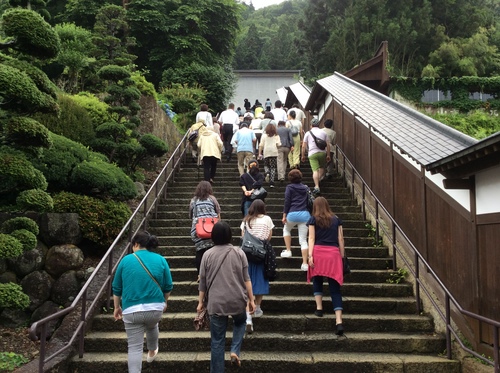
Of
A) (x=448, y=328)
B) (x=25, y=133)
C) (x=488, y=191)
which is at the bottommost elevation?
(x=448, y=328)

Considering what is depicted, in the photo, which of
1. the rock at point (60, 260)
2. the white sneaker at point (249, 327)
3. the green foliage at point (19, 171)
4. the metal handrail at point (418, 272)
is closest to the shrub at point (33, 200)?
the green foliage at point (19, 171)

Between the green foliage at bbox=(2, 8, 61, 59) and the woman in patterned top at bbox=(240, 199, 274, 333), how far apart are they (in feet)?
13.2

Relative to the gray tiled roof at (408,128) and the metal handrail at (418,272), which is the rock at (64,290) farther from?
the gray tiled roof at (408,128)

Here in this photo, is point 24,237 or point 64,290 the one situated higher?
point 24,237

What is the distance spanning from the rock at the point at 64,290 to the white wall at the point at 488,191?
595cm

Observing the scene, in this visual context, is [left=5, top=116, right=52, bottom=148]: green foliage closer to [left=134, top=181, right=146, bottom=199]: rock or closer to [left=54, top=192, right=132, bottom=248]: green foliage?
[left=54, top=192, right=132, bottom=248]: green foliage

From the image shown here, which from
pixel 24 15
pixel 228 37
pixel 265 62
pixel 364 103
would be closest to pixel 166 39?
pixel 228 37

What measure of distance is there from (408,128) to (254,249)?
368 cm

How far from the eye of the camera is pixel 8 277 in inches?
291

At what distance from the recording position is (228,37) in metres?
27.7

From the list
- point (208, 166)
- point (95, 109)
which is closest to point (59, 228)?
point (208, 166)

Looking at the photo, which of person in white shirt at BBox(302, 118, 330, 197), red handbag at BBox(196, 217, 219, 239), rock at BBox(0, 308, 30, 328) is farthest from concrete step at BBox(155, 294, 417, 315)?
person in white shirt at BBox(302, 118, 330, 197)

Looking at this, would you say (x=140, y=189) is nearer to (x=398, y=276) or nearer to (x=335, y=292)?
(x=398, y=276)

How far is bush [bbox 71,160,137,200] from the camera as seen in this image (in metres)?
8.77
